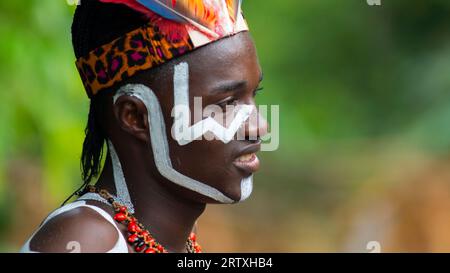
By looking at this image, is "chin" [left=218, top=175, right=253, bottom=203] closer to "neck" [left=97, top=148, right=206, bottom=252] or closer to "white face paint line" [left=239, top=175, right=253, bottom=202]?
"white face paint line" [left=239, top=175, right=253, bottom=202]

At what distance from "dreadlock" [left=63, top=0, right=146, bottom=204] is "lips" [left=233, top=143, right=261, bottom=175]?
608mm

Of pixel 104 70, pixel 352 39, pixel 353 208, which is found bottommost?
pixel 353 208

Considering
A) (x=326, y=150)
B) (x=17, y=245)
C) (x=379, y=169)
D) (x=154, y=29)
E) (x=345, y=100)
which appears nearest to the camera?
(x=154, y=29)

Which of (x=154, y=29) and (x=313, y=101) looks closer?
(x=154, y=29)

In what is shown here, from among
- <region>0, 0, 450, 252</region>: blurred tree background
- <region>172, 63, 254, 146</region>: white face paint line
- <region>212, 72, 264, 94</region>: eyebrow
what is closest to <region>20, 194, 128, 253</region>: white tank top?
<region>172, 63, 254, 146</region>: white face paint line

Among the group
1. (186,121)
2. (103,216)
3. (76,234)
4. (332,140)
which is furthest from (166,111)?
(332,140)

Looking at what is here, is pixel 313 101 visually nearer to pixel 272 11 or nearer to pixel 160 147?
pixel 272 11

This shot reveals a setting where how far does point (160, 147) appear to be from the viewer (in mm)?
3701

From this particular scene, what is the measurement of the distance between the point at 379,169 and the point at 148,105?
8060mm

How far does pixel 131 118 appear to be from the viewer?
373cm

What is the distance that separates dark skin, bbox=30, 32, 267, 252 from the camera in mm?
3652

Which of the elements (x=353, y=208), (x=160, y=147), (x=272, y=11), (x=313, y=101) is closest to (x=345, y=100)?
(x=313, y=101)

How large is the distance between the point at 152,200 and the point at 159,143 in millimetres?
244

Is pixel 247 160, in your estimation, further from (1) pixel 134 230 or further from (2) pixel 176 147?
(1) pixel 134 230
